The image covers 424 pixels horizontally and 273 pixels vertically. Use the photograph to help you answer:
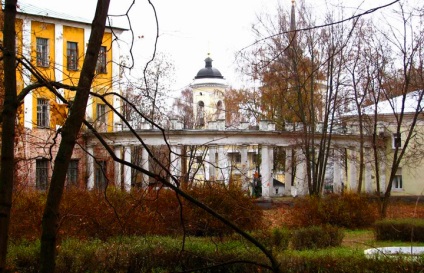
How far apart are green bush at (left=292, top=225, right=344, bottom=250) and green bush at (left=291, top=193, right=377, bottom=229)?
5.54 meters

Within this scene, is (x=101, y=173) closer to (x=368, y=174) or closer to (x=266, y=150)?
(x=266, y=150)

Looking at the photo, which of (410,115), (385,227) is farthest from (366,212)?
(410,115)

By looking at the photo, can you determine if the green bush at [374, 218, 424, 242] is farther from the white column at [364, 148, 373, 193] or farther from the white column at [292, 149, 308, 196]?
the white column at [364, 148, 373, 193]

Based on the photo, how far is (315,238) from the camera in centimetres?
1506

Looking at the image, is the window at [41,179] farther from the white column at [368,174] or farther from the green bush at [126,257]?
the white column at [368,174]

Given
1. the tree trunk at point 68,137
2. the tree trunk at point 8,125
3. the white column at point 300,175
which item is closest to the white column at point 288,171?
the white column at point 300,175

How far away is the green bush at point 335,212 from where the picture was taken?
2164cm

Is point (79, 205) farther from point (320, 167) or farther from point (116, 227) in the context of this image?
point (320, 167)

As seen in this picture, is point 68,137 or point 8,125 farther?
point 8,125

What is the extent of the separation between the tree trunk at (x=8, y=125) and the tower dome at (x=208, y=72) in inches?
2523

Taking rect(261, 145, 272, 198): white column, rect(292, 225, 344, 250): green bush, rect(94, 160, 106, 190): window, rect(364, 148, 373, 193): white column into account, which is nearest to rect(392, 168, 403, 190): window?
rect(364, 148, 373, 193): white column

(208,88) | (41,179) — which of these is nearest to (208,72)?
(208,88)

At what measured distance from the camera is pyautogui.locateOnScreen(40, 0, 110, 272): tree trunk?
120 inches

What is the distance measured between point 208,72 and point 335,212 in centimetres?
4790
